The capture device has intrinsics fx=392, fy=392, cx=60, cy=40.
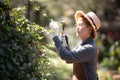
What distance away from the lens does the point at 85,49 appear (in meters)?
4.75

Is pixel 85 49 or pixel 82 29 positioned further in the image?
pixel 82 29

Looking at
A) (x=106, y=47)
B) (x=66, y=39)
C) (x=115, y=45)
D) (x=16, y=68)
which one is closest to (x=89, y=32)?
(x=66, y=39)

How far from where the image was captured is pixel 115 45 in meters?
15.5

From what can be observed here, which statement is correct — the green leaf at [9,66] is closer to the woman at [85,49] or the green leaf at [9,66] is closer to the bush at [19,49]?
the bush at [19,49]

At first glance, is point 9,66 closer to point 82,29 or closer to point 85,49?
point 85,49

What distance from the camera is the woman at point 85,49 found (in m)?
4.61

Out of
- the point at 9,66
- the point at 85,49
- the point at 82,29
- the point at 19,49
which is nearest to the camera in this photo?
the point at 9,66

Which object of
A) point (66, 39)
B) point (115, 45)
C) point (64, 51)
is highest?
point (115, 45)

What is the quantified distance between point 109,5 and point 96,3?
1.39 meters

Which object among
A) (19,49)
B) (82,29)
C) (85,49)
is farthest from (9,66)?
(82,29)

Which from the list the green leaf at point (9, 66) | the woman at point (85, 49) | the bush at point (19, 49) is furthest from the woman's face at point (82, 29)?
the green leaf at point (9, 66)

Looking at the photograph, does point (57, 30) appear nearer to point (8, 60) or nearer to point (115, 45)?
point (8, 60)

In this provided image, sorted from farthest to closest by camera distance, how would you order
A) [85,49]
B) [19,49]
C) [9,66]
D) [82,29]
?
1. [82,29]
2. [85,49]
3. [19,49]
4. [9,66]

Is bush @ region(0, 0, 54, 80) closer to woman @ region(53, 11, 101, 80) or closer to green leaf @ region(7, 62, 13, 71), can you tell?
green leaf @ region(7, 62, 13, 71)
